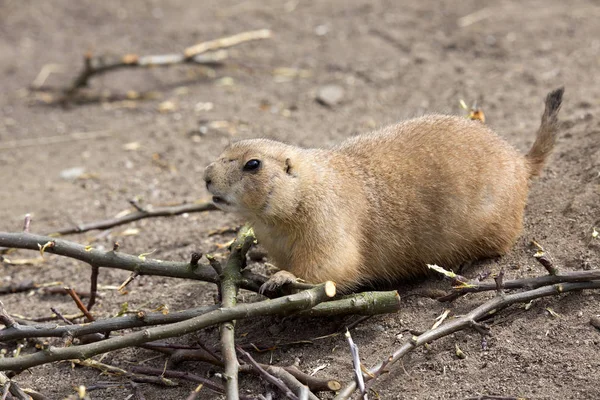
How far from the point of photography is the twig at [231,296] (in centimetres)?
347

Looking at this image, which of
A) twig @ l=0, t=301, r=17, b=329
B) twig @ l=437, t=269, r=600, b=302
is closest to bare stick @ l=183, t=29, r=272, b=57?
twig @ l=0, t=301, r=17, b=329

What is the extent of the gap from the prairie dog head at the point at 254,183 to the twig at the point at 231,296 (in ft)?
0.78

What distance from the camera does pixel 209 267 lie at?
4.30m

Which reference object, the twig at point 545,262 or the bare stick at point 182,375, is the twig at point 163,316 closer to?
the bare stick at point 182,375

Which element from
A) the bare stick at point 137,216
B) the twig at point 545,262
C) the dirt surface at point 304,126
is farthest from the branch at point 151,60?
the twig at point 545,262

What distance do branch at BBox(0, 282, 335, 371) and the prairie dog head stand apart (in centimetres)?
68

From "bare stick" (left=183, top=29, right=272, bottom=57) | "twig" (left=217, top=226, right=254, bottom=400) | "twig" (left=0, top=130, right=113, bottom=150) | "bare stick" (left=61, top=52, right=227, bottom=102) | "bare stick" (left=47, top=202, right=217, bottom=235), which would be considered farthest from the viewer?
"bare stick" (left=183, top=29, right=272, bottom=57)

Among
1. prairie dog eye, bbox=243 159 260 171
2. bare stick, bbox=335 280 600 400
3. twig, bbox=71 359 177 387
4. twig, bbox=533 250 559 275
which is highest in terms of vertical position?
prairie dog eye, bbox=243 159 260 171

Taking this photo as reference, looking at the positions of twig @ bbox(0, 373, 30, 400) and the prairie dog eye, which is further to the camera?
the prairie dog eye

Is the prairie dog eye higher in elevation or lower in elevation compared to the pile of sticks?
higher

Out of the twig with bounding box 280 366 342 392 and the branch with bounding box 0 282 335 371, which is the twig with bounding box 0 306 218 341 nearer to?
the branch with bounding box 0 282 335 371

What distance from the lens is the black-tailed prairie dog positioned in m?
4.35

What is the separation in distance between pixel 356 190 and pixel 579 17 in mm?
6094

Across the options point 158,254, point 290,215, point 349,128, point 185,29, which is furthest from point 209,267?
point 185,29
